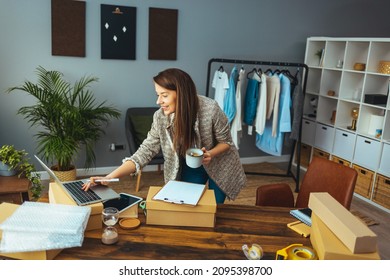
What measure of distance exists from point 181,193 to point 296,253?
560 millimetres

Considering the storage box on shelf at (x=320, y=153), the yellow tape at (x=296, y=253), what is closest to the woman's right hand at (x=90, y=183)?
the yellow tape at (x=296, y=253)

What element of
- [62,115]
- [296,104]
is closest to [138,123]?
[62,115]

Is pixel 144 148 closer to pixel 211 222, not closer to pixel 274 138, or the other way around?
pixel 211 222

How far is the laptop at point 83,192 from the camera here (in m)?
1.64

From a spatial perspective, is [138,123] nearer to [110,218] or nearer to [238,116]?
[238,116]

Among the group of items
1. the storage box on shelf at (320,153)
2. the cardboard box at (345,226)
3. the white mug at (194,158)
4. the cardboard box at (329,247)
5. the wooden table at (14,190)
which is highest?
the white mug at (194,158)

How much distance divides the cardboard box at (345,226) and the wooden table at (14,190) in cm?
204

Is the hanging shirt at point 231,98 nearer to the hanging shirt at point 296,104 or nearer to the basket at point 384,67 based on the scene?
the hanging shirt at point 296,104

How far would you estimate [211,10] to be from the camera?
14.9 feet

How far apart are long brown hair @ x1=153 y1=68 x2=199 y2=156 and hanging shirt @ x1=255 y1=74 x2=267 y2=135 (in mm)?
2150

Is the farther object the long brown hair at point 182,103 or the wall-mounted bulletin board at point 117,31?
the wall-mounted bulletin board at point 117,31

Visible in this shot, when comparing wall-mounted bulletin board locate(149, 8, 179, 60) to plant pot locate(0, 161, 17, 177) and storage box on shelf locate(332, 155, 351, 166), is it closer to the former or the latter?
plant pot locate(0, 161, 17, 177)

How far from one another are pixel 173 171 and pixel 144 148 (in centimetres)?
22

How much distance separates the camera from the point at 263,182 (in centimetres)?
446
